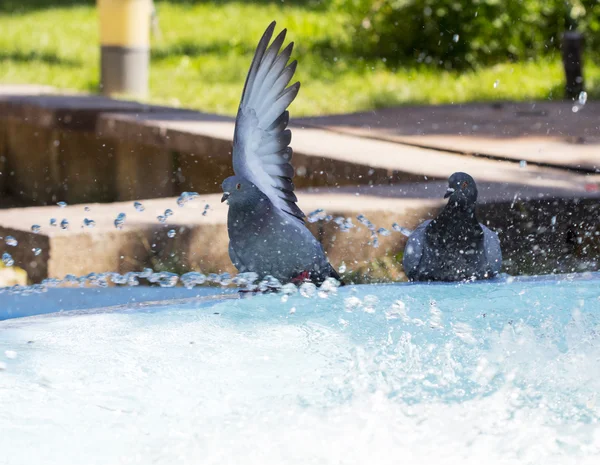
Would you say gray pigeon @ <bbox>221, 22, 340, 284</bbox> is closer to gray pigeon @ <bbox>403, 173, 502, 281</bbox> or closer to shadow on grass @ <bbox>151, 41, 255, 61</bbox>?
gray pigeon @ <bbox>403, 173, 502, 281</bbox>

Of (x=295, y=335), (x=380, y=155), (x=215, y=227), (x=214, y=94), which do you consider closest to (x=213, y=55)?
(x=214, y=94)

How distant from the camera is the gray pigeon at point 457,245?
3547 mm

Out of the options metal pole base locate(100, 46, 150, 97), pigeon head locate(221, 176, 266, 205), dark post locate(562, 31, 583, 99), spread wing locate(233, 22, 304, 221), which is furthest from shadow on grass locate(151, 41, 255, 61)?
pigeon head locate(221, 176, 266, 205)

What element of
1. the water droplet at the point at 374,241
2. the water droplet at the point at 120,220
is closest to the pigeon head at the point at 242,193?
the water droplet at the point at 120,220

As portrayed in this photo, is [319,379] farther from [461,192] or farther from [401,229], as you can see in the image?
[401,229]

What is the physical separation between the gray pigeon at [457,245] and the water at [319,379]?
0.08 m

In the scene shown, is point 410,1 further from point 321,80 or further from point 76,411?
point 76,411

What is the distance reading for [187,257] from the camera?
164 inches

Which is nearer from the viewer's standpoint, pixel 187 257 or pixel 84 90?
pixel 187 257

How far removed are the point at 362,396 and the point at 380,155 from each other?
9.28 feet

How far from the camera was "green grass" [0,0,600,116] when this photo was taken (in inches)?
365

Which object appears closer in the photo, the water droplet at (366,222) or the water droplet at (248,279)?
the water droplet at (248,279)

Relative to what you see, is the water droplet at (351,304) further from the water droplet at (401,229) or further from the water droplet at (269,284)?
the water droplet at (401,229)

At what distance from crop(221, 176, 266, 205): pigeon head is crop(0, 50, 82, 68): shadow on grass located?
9.08 m
